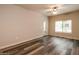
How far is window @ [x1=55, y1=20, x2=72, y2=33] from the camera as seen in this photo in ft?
7.11

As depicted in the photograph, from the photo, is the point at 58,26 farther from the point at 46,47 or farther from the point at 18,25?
the point at 18,25

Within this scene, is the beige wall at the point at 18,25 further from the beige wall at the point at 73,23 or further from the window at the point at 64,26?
the window at the point at 64,26

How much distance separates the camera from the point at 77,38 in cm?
211

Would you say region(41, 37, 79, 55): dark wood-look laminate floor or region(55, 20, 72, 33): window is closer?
region(41, 37, 79, 55): dark wood-look laminate floor

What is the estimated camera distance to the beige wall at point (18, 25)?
2027mm

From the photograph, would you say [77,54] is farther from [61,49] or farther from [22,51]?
[22,51]

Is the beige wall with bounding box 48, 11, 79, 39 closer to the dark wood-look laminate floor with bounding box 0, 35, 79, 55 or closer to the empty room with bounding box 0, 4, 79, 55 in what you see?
the empty room with bounding box 0, 4, 79, 55

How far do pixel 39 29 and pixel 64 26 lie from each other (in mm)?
Result: 654

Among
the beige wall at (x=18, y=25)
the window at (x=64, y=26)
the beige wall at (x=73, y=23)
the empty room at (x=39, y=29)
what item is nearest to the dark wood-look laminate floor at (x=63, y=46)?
the empty room at (x=39, y=29)

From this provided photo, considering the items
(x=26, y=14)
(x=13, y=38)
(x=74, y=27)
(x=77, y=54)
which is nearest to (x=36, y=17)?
(x=26, y=14)

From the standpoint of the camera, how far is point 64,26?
2.24 meters

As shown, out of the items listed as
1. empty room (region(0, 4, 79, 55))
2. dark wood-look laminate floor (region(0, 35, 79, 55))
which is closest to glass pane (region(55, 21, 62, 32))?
empty room (region(0, 4, 79, 55))

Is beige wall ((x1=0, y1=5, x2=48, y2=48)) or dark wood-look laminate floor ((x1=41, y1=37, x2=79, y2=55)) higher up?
beige wall ((x1=0, y1=5, x2=48, y2=48))

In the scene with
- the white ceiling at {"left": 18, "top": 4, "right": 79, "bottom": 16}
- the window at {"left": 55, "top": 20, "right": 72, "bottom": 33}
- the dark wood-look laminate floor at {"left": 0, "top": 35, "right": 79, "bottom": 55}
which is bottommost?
the dark wood-look laminate floor at {"left": 0, "top": 35, "right": 79, "bottom": 55}
